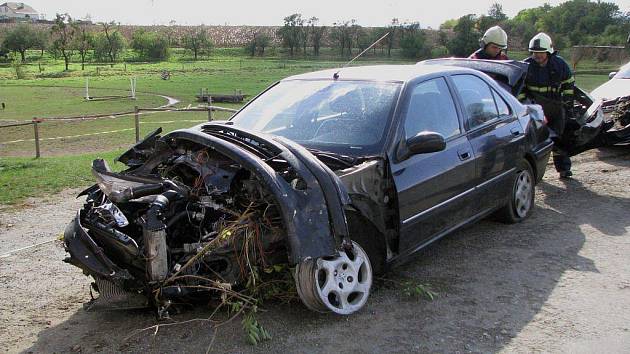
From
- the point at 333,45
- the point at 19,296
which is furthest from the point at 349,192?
the point at 333,45

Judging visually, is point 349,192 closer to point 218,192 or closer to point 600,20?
point 218,192

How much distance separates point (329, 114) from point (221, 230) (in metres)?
1.54

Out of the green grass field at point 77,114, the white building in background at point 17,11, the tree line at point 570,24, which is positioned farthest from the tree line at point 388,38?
the white building in background at point 17,11

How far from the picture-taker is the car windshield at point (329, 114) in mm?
4676

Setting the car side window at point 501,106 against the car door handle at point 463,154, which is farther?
the car side window at point 501,106

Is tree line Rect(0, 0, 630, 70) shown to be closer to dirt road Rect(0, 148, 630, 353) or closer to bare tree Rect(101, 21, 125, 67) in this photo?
bare tree Rect(101, 21, 125, 67)

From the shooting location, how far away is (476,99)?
5824mm

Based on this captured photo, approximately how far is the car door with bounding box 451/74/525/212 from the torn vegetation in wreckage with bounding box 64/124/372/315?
1.89 m

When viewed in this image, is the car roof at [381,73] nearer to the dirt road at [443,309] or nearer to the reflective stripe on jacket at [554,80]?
the dirt road at [443,309]

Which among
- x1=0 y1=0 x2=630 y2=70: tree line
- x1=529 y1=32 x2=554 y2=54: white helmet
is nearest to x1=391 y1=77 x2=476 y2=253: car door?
x1=529 y1=32 x2=554 y2=54: white helmet

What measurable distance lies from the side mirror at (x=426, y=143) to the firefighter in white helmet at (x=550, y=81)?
15.1ft

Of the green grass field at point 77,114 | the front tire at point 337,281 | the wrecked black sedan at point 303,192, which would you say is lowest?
the green grass field at point 77,114

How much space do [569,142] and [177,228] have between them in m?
6.51

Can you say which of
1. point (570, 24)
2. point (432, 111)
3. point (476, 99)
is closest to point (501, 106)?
point (476, 99)
